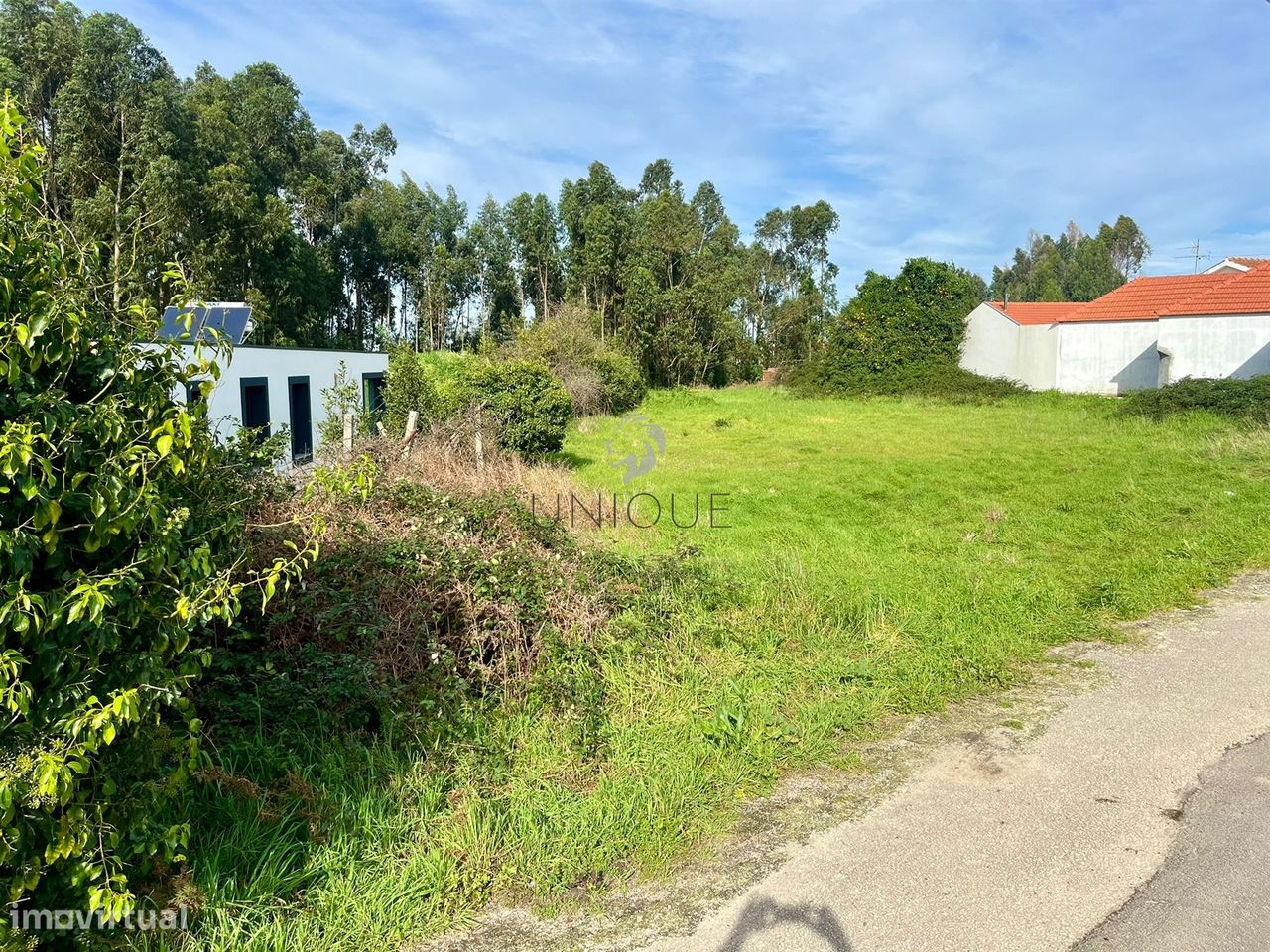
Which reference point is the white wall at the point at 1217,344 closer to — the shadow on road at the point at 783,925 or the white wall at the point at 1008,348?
the white wall at the point at 1008,348

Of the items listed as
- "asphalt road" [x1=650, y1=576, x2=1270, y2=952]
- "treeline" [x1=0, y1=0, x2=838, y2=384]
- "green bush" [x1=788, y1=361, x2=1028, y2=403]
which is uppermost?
"treeline" [x1=0, y1=0, x2=838, y2=384]

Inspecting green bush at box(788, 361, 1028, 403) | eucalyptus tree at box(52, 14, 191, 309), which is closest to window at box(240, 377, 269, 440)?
eucalyptus tree at box(52, 14, 191, 309)

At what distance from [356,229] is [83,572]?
44.9 m

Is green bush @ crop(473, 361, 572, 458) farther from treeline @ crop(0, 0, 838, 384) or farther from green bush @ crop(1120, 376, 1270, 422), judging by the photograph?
green bush @ crop(1120, 376, 1270, 422)

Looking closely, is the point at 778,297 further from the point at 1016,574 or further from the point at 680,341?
the point at 1016,574

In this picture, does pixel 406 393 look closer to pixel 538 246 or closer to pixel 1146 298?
pixel 1146 298

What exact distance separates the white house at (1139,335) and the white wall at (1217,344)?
2cm

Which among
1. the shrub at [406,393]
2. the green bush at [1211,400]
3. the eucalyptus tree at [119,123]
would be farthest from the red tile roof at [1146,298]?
the eucalyptus tree at [119,123]

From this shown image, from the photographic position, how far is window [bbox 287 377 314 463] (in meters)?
13.7

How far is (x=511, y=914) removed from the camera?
8.66ft

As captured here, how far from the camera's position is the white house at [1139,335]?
2220 centimetres

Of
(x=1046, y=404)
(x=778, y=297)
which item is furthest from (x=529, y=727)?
(x=778, y=297)

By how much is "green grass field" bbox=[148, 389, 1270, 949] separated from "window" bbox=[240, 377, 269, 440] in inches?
242

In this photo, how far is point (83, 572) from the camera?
75.5 inches
